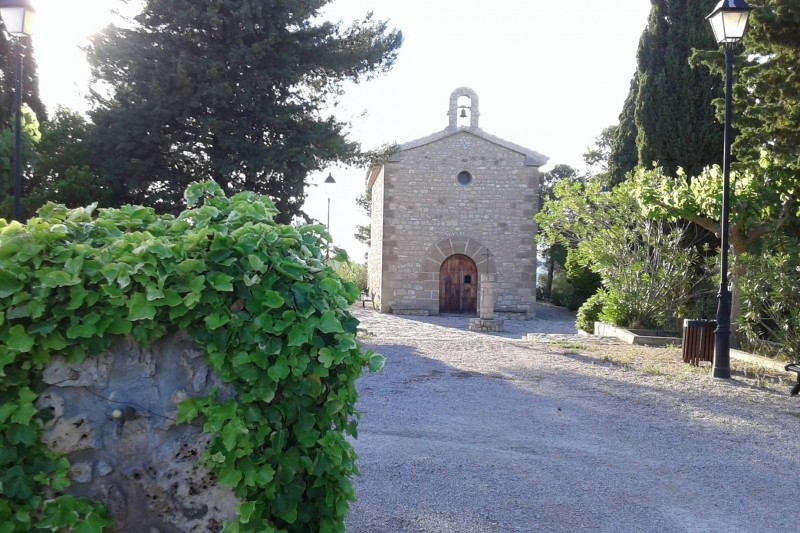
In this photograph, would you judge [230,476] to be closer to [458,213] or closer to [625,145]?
[458,213]

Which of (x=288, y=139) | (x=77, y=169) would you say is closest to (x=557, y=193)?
(x=288, y=139)

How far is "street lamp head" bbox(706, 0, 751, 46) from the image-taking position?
25.5 feet

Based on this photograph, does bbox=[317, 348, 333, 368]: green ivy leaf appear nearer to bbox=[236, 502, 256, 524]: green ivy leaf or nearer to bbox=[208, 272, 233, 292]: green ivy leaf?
bbox=[208, 272, 233, 292]: green ivy leaf

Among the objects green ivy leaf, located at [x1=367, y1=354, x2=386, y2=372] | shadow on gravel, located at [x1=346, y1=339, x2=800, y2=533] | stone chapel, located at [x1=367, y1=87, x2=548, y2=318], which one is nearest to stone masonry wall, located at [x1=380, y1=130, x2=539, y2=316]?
stone chapel, located at [x1=367, y1=87, x2=548, y2=318]

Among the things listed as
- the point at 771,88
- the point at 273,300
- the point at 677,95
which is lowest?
the point at 273,300

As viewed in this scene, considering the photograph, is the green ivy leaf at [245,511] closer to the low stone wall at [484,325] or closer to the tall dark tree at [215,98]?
the tall dark tree at [215,98]

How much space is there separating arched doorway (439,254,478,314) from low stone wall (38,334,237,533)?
788 inches

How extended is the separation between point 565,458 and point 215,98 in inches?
351

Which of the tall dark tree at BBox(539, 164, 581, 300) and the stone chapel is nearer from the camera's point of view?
the stone chapel

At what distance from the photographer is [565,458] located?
482 centimetres

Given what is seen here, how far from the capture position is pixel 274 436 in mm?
2070

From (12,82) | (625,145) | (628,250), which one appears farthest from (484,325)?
(12,82)

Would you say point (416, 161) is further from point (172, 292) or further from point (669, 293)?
point (172, 292)

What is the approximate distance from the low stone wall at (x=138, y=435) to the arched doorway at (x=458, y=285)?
20.0m
